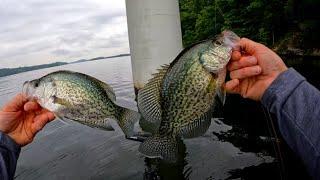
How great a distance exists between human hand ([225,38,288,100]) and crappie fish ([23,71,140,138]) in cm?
105

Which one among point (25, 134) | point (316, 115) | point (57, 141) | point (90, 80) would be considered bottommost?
point (57, 141)

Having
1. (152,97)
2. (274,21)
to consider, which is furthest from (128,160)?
(274,21)

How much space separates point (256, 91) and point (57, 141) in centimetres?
1290

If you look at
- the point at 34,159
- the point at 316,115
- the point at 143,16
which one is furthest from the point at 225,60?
the point at 143,16

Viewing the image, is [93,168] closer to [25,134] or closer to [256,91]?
[25,134]

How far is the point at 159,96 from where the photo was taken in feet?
9.78

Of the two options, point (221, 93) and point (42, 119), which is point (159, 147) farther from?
point (42, 119)

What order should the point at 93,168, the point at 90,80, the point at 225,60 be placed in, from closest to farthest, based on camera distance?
the point at 225,60, the point at 90,80, the point at 93,168

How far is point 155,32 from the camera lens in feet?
56.6

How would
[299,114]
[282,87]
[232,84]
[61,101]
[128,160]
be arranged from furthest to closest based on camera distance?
[128,160], [61,101], [232,84], [282,87], [299,114]

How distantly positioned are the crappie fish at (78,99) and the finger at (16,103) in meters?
0.16

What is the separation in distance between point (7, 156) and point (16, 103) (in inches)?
19.4

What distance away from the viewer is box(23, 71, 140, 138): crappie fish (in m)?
3.38

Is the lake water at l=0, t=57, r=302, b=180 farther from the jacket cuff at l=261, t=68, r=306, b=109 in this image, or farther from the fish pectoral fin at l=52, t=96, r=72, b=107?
the jacket cuff at l=261, t=68, r=306, b=109
